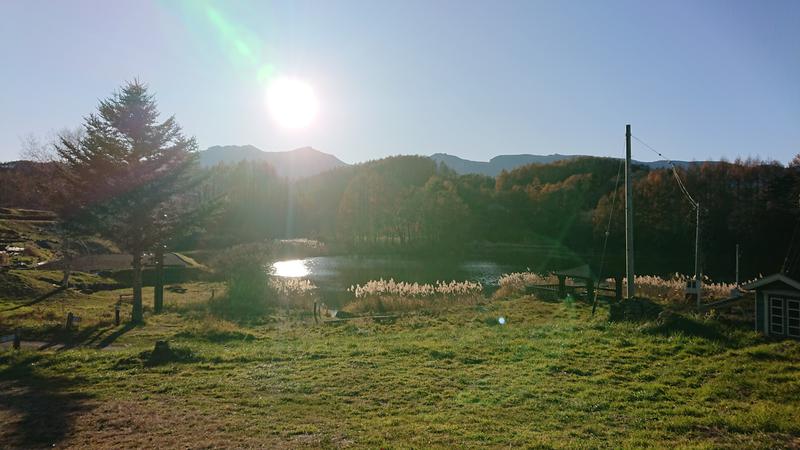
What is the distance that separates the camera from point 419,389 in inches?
422

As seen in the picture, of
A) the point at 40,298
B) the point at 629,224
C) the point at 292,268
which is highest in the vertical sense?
the point at 629,224

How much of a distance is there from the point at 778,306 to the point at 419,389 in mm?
10933

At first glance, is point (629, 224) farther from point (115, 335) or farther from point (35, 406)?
point (115, 335)

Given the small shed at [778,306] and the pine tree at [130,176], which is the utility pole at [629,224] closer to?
the small shed at [778,306]

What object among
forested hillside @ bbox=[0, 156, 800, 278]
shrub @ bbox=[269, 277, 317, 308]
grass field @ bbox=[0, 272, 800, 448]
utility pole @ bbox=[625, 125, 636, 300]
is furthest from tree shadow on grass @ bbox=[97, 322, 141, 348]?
forested hillside @ bbox=[0, 156, 800, 278]

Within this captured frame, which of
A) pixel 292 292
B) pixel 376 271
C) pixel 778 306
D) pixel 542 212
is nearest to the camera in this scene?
pixel 778 306

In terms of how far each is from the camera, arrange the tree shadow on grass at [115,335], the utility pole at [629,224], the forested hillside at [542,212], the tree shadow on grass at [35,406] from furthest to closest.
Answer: the forested hillside at [542,212], the utility pole at [629,224], the tree shadow on grass at [115,335], the tree shadow on grass at [35,406]

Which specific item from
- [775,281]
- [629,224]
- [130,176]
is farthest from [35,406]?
[629,224]

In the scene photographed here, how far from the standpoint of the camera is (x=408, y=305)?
89.8 feet

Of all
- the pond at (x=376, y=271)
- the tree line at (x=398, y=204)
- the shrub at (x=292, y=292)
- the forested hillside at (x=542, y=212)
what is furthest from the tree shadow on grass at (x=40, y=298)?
the forested hillside at (x=542, y=212)

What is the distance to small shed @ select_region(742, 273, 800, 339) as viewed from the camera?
44.6 feet

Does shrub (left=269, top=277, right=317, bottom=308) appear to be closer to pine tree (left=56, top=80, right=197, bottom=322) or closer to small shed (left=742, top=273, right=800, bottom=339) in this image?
pine tree (left=56, top=80, right=197, bottom=322)

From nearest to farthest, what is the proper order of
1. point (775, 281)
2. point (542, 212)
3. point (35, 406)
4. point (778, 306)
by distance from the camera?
point (35, 406), point (778, 306), point (775, 281), point (542, 212)

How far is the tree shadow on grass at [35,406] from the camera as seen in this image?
27.8ft
